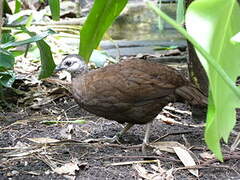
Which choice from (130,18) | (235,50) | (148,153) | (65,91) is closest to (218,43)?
(235,50)

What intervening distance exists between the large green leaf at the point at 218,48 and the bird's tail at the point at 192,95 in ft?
5.17

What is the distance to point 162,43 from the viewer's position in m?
5.55

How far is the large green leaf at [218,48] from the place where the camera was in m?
0.81

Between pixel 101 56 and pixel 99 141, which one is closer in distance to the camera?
pixel 99 141

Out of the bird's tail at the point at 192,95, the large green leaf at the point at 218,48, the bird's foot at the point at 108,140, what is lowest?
the bird's foot at the point at 108,140

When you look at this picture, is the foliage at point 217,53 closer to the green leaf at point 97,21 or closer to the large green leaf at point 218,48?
the large green leaf at point 218,48

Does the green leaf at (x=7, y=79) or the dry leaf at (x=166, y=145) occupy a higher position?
the green leaf at (x=7, y=79)

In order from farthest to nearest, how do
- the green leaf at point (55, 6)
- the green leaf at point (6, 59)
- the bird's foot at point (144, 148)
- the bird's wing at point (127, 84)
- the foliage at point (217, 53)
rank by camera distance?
the green leaf at point (55, 6) → the green leaf at point (6, 59) → the bird's wing at point (127, 84) → the bird's foot at point (144, 148) → the foliage at point (217, 53)

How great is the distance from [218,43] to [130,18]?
27.5 ft

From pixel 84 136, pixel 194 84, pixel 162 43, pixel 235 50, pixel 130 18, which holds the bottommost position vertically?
pixel 130 18

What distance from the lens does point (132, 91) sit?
238 cm

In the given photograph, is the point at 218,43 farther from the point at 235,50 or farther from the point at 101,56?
the point at 101,56

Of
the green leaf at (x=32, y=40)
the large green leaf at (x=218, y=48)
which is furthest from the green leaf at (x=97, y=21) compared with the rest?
the large green leaf at (x=218, y=48)

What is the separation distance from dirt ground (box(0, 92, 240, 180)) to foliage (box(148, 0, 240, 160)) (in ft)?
3.54
